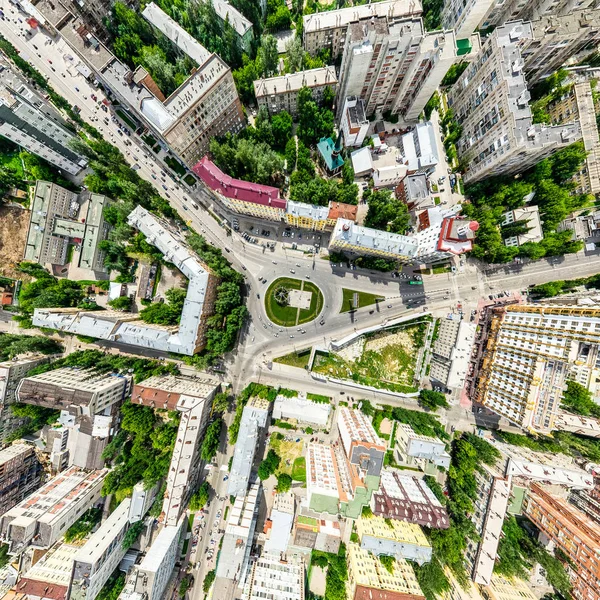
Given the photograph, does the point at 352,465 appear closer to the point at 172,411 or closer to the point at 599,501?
the point at 172,411

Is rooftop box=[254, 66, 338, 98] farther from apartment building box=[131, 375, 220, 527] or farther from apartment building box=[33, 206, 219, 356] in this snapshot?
apartment building box=[131, 375, 220, 527]

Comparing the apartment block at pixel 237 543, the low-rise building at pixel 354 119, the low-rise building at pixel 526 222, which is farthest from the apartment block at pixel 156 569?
the low-rise building at pixel 526 222

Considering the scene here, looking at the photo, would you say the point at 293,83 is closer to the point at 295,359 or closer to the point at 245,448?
the point at 295,359

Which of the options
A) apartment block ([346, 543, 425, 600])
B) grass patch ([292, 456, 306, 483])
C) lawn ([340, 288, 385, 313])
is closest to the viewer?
apartment block ([346, 543, 425, 600])

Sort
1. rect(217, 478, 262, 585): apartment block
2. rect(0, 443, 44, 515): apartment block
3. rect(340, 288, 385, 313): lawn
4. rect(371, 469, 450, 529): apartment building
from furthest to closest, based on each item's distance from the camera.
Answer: rect(340, 288, 385, 313): lawn, rect(0, 443, 44, 515): apartment block, rect(217, 478, 262, 585): apartment block, rect(371, 469, 450, 529): apartment building

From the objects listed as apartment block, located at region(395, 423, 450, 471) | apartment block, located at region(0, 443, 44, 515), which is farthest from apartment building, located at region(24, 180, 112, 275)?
apartment block, located at region(395, 423, 450, 471)

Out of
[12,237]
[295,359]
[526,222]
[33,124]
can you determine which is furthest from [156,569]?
[526,222]

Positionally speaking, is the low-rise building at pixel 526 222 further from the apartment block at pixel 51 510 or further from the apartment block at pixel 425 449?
the apartment block at pixel 51 510
